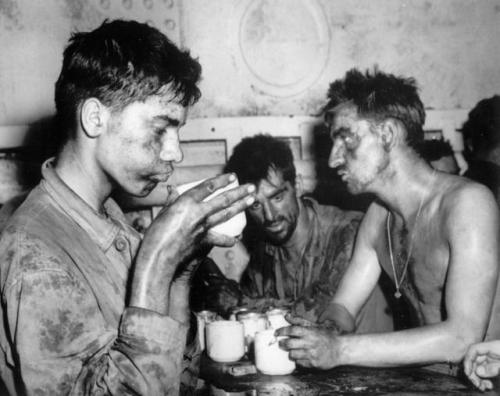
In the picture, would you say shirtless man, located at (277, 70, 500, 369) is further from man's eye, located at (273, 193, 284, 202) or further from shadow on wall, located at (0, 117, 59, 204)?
shadow on wall, located at (0, 117, 59, 204)

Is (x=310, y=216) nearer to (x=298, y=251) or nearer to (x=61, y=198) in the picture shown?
(x=298, y=251)

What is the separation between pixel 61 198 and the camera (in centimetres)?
145

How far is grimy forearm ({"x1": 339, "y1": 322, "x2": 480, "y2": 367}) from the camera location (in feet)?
6.83

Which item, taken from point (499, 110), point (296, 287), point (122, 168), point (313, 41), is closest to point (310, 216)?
point (296, 287)

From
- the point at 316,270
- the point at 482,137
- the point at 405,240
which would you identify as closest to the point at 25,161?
the point at 316,270

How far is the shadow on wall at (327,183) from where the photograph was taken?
13.5 feet

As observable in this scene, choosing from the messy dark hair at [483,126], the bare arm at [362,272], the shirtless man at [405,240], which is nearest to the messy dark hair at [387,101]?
the shirtless man at [405,240]

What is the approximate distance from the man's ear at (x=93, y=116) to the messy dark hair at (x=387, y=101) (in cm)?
181

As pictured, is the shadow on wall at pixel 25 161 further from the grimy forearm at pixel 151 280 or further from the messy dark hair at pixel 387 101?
the grimy forearm at pixel 151 280

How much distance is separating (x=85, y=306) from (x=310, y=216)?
2.74 m

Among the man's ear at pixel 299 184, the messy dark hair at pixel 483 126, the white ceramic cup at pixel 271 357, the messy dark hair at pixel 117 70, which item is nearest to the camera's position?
the messy dark hair at pixel 117 70

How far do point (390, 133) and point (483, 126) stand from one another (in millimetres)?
1698

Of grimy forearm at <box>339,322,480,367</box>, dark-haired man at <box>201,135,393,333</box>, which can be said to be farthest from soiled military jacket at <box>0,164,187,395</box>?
dark-haired man at <box>201,135,393,333</box>


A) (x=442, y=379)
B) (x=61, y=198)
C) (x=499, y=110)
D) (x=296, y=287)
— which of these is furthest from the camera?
(x=499, y=110)
